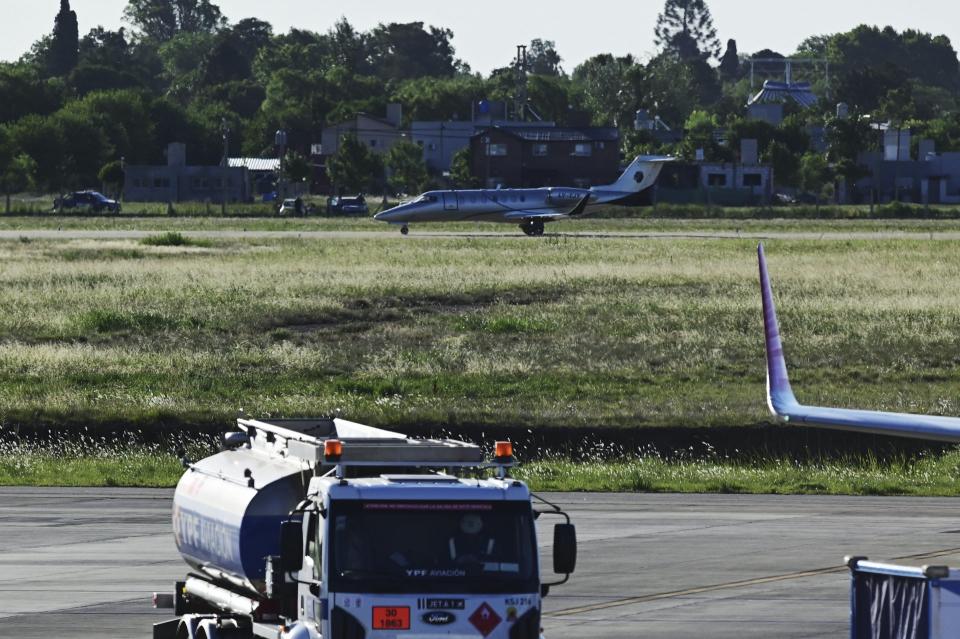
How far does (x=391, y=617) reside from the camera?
45.5 feet

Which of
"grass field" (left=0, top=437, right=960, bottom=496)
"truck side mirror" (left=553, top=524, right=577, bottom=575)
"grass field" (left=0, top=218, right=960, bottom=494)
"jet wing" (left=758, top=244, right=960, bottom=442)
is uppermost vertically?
"jet wing" (left=758, top=244, right=960, bottom=442)

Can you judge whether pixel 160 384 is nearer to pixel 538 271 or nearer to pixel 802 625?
pixel 802 625

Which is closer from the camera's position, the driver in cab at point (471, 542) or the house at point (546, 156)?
the driver in cab at point (471, 542)

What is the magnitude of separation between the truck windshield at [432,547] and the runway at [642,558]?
6.33 meters

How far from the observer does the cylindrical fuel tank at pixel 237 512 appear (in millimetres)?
16578

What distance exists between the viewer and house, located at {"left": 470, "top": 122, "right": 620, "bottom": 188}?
18862 centimetres

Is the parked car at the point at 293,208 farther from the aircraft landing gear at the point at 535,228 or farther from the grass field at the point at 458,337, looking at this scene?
the grass field at the point at 458,337

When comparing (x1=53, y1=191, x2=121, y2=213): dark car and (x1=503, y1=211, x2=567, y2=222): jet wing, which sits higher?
(x1=503, y1=211, x2=567, y2=222): jet wing

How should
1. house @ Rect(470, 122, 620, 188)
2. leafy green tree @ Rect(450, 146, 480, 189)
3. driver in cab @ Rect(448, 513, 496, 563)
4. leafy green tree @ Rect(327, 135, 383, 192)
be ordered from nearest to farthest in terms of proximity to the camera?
driver in cab @ Rect(448, 513, 496, 563), house @ Rect(470, 122, 620, 188), leafy green tree @ Rect(450, 146, 480, 189), leafy green tree @ Rect(327, 135, 383, 192)

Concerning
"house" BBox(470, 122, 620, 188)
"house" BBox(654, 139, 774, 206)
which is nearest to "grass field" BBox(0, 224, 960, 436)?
"house" BBox(470, 122, 620, 188)

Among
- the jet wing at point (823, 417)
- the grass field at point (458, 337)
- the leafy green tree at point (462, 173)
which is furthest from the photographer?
the leafy green tree at point (462, 173)

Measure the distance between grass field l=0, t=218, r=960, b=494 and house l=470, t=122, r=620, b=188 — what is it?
90112 mm

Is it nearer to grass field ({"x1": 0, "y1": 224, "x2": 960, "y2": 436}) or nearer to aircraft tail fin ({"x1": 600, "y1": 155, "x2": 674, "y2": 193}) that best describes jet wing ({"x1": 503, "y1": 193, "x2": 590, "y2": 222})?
aircraft tail fin ({"x1": 600, "y1": 155, "x2": 674, "y2": 193})

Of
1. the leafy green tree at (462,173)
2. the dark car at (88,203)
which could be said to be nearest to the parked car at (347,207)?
the dark car at (88,203)
